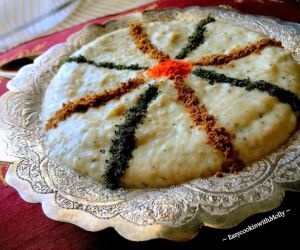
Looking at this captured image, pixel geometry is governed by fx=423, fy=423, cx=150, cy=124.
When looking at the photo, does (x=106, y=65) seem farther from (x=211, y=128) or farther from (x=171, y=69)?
(x=211, y=128)

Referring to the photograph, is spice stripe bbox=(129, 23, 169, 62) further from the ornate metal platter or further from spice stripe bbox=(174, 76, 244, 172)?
the ornate metal platter

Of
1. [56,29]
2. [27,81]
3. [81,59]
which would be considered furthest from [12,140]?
[56,29]

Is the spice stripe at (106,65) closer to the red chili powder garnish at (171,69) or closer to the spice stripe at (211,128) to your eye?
the red chili powder garnish at (171,69)

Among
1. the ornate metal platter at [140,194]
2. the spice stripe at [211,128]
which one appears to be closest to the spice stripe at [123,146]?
the ornate metal platter at [140,194]

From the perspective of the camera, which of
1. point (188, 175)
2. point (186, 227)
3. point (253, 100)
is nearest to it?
point (186, 227)

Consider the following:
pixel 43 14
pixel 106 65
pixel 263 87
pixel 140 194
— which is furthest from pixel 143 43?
pixel 43 14

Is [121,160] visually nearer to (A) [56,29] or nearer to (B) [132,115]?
(B) [132,115]
